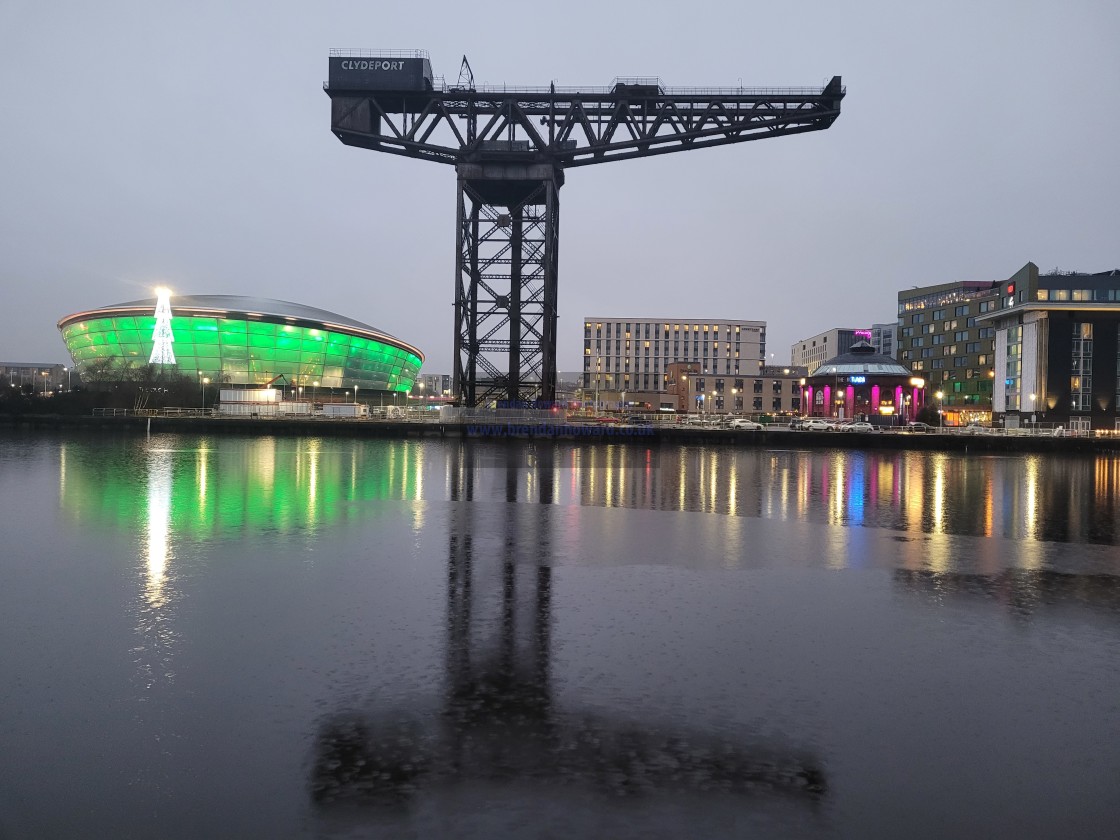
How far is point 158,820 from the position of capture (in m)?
5.34

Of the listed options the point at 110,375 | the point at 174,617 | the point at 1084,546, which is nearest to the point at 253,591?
the point at 174,617

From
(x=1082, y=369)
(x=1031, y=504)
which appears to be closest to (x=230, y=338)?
(x=1031, y=504)

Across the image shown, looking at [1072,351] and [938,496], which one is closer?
[938,496]

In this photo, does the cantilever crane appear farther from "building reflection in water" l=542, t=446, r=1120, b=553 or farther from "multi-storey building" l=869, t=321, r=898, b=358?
"multi-storey building" l=869, t=321, r=898, b=358

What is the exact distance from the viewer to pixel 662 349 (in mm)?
142875

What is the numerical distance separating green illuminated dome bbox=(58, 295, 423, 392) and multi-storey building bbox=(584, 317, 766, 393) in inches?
1965

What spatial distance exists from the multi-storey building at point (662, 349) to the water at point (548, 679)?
125 m

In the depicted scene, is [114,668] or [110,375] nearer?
[114,668]

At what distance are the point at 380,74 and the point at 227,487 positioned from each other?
101ft

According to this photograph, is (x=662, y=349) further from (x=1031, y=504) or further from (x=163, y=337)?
(x=1031, y=504)

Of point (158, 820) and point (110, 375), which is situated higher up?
point (110, 375)

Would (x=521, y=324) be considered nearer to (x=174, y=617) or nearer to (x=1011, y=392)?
(x=174, y=617)

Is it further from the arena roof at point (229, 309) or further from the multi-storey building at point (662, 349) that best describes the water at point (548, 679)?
the multi-storey building at point (662, 349)

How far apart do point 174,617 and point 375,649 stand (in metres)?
2.99
